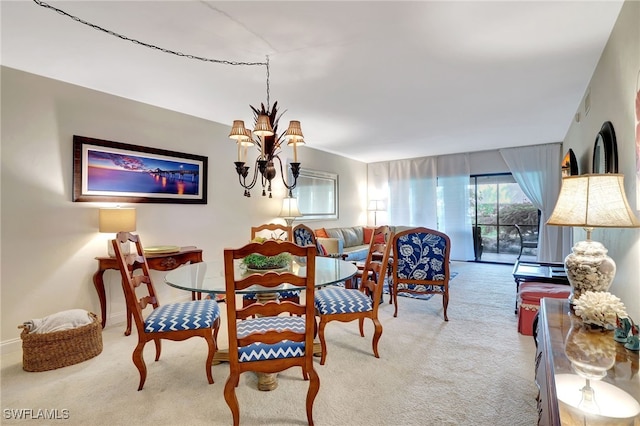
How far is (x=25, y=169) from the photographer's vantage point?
8.63 ft

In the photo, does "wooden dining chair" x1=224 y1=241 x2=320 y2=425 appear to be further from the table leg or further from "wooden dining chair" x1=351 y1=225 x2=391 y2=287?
the table leg

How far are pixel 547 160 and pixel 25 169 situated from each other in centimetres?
745

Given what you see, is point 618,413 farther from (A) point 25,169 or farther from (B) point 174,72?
(A) point 25,169

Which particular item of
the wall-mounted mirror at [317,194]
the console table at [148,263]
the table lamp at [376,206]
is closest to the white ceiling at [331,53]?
the console table at [148,263]

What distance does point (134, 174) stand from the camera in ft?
11.0

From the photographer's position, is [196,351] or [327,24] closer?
[327,24]

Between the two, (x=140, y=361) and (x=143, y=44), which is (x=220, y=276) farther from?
(x=143, y=44)

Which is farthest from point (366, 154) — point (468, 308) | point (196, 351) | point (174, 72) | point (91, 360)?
point (91, 360)

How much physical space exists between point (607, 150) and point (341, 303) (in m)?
2.10

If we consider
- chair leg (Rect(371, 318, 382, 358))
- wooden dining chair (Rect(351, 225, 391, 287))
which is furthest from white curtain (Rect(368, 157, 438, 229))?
chair leg (Rect(371, 318, 382, 358))

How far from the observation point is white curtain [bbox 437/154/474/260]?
6664 millimetres

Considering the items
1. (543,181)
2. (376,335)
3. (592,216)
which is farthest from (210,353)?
(543,181)

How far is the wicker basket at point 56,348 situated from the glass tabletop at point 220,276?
3.00ft

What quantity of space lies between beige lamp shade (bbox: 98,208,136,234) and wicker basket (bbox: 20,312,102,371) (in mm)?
879
